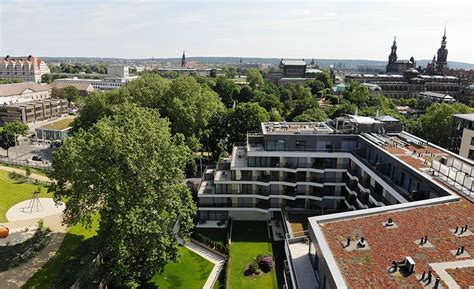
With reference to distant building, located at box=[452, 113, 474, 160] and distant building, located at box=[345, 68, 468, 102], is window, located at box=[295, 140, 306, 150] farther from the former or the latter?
distant building, located at box=[345, 68, 468, 102]

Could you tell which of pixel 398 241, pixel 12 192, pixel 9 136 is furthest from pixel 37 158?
pixel 398 241

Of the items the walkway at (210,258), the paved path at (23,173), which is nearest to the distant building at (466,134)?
the walkway at (210,258)

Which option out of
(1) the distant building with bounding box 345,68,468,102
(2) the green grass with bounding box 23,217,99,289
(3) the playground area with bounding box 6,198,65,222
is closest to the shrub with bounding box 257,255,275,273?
(2) the green grass with bounding box 23,217,99,289

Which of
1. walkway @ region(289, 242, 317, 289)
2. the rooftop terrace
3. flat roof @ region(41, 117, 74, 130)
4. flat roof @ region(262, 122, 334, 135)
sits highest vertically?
flat roof @ region(262, 122, 334, 135)

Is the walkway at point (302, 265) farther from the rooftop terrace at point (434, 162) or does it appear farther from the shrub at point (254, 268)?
the rooftop terrace at point (434, 162)

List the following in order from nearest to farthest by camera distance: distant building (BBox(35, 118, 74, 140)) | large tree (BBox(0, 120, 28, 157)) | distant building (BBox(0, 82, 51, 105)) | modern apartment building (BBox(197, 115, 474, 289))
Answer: modern apartment building (BBox(197, 115, 474, 289))
large tree (BBox(0, 120, 28, 157))
distant building (BBox(35, 118, 74, 140))
distant building (BBox(0, 82, 51, 105))

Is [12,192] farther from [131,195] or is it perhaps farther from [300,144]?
[300,144]

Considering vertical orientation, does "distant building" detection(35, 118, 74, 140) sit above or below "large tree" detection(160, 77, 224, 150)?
below

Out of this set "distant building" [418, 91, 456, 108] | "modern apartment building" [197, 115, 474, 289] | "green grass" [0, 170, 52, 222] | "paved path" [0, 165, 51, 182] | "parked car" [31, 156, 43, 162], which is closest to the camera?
"modern apartment building" [197, 115, 474, 289]
